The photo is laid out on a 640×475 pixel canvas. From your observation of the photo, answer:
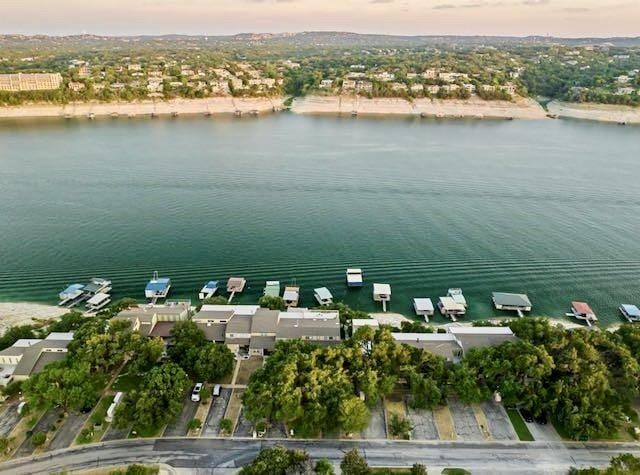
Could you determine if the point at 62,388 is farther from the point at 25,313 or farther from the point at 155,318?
the point at 25,313

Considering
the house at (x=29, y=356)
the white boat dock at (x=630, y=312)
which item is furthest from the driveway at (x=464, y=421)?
the house at (x=29, y=356)

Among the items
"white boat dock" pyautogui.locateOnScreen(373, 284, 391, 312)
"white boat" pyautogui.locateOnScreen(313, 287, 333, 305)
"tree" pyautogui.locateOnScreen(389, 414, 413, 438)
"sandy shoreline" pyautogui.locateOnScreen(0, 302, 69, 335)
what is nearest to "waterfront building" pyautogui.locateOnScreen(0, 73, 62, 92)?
"sandy shoreline" pyautogui.locateOnScreen(0, 302, 69, 335)

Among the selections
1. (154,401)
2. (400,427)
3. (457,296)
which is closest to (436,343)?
(400,427)

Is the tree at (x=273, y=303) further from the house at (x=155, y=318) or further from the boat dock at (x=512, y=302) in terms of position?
the boat dock at (x=512, y=302)

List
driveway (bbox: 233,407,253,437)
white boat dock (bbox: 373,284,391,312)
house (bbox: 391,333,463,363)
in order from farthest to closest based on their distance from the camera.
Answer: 1. white boat dock (bbox: 373,284,391,312)
2. house (bbox: 391,333,463,363)
3. driveway (bbox: 233,407,253,437)

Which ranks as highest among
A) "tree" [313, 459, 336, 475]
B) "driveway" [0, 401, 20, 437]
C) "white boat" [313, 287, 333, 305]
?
"tree" [313, 459, 336, 475]

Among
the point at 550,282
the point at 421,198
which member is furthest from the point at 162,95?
the point at 550,282

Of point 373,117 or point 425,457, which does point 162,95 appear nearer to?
point 373,117

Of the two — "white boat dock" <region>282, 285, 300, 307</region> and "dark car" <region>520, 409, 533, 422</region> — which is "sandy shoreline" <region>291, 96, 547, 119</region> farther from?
"dark car" <region>520, 409, 533, 422</region>
